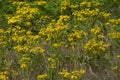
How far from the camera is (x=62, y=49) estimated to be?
17.9 ft

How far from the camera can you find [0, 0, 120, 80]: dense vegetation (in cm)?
495

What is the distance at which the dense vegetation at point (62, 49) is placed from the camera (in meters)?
4.95

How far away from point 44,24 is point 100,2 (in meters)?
1.03

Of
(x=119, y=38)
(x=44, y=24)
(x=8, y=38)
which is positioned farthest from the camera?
(x=44, y=24)

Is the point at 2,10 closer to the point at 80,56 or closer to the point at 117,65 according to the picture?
the point at 80,56

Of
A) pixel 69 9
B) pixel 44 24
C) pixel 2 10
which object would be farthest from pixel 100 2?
pixel 2 10

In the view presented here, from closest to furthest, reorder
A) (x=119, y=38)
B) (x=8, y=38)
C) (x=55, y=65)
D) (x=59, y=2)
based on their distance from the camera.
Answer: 1. (x=55, y=65)
2. (x=119, y=38)
3. (x=8, y=38)
4. (x=59, y=2)

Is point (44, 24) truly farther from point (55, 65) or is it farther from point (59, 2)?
point (55, 65)

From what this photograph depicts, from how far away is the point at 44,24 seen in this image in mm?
6625

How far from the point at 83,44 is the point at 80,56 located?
0.28 m

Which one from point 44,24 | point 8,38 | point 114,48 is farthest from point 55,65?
point 44,24

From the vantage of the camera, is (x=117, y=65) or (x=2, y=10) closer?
(x=117, y=65)

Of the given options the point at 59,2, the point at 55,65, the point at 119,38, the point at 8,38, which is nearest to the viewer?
the point at 55,65

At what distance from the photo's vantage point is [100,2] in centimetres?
701
